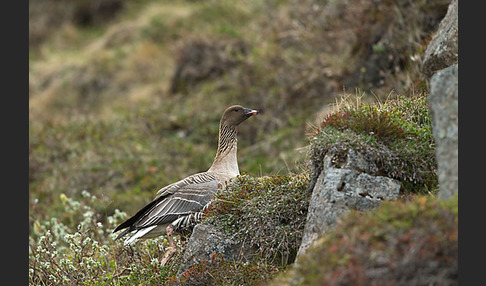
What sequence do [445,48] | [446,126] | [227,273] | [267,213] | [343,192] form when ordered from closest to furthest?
[446,126]
[343,192]
[227,273]
[267,213]
[445,48]

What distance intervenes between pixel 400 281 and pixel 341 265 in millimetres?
402

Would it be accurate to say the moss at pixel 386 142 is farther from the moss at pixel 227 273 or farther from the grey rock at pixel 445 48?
the grey rock at pixel 445 48

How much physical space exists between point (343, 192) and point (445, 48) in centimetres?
311

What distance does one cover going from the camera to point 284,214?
611cm

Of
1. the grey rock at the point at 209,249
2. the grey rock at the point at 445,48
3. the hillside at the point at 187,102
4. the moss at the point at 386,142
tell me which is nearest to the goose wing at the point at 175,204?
the hillside at the point at 187,102

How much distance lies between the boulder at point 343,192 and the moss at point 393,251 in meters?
0.78

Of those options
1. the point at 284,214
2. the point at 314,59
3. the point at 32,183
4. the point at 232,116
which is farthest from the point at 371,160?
the point at 32,183

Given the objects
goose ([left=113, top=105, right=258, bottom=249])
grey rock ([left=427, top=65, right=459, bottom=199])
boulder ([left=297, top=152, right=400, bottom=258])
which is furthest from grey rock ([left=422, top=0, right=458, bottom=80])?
goose ([left=113, top=105, right=258, bottom=249])

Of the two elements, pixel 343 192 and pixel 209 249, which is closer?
pixel 343 192

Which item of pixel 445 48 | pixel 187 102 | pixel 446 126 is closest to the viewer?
pixel 446 126

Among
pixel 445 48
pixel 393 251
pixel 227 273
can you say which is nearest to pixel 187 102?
pixel 445 48

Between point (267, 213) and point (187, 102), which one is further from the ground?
point (187, 102)

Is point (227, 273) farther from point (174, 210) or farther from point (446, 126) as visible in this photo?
point (446, 126)

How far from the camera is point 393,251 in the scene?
3.91 meters
